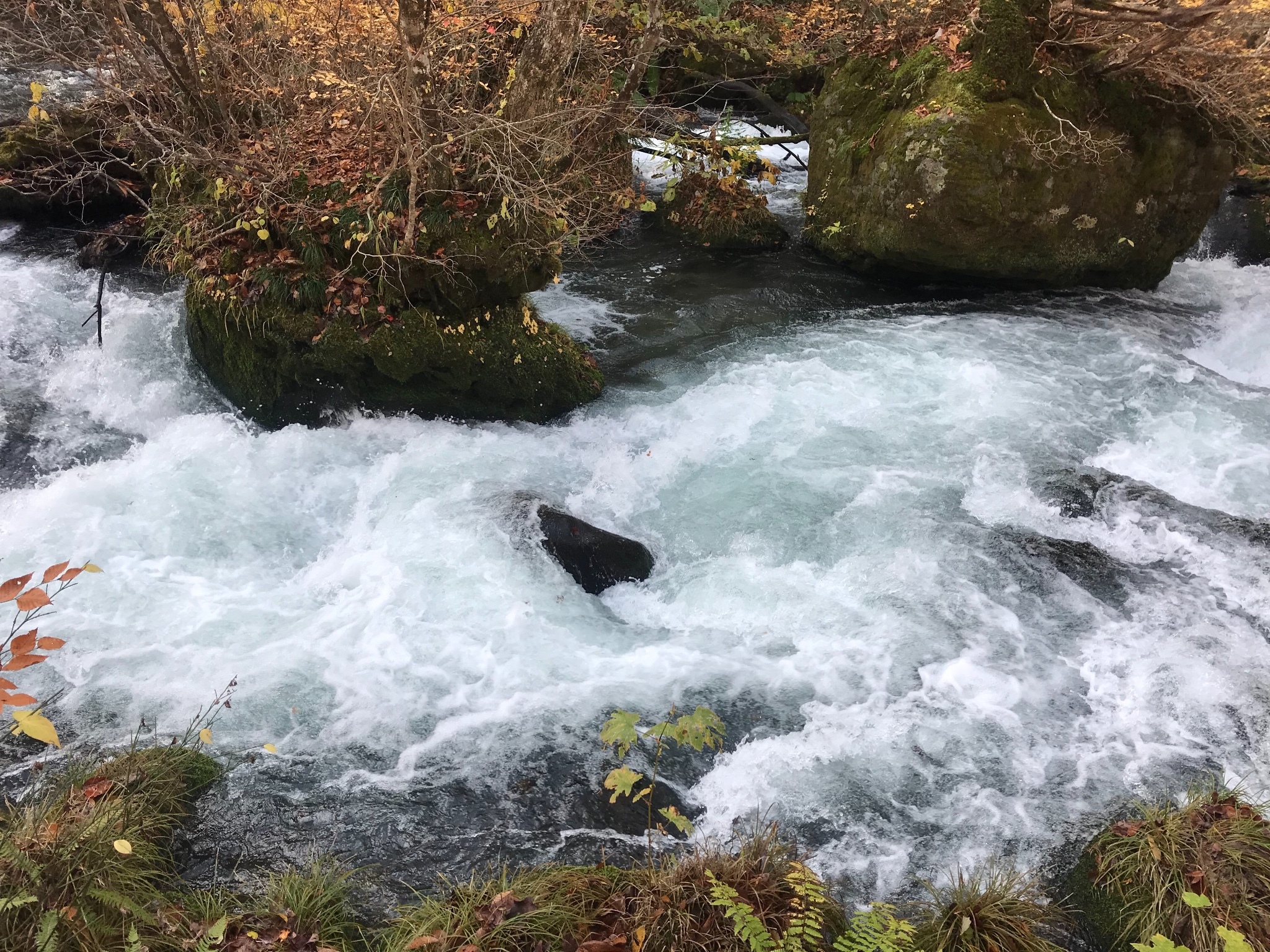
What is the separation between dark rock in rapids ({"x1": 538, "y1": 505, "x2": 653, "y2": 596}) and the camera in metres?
5.75

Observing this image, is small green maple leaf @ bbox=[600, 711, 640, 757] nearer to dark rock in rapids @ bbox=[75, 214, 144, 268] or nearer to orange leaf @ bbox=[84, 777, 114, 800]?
orange leaf @ bbox=[84, 777, 114, 800]

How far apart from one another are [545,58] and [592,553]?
3975mm

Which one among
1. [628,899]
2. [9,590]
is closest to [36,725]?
[9,590]

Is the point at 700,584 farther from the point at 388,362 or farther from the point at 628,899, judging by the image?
the point at 388,362

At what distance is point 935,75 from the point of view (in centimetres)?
948

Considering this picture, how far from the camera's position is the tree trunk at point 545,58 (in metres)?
6.30

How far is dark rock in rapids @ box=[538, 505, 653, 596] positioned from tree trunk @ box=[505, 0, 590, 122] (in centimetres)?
333

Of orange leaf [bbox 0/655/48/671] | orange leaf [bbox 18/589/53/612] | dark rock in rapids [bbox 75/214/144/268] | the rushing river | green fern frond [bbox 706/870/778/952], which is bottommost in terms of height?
the rushing river

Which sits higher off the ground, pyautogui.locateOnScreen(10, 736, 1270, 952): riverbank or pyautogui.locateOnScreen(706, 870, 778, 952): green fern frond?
pyautogui.locateOnScreen(706, 870, 778, 952): green fern frond

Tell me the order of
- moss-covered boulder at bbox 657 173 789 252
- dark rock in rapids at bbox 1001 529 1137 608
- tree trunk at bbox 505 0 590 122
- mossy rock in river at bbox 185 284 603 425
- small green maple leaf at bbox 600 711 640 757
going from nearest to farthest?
small green maple leaf at bbox 600 711 640 757 → dark rock in rapids at bbox 1001 529 1137 608 → tree trunk at bbox 505 0 590 122 → mossy rock in river at bbox 185 284 603 425 → moss-covered boulder at bbox 657 173 789 252

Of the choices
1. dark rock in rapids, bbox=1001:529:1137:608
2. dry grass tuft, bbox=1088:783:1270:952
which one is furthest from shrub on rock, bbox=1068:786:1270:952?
dark rock in rapids, bbox=1001:529:1137:608

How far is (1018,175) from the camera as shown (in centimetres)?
894

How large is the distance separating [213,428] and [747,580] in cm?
492

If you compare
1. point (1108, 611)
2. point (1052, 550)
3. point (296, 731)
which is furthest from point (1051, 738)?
point (296, 731)
